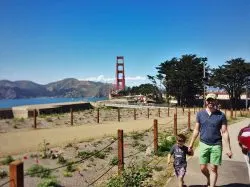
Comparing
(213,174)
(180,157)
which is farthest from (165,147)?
(213,174)

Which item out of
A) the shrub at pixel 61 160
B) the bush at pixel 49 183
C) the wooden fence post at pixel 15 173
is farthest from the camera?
the shrub at pixel 61 160

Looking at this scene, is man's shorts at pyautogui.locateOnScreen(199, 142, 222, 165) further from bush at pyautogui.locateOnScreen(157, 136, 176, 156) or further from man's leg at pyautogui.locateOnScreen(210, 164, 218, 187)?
bush at pyautogui.locateOnScreen(157, 136, 176, 156)

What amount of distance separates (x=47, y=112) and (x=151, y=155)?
28.1 metres

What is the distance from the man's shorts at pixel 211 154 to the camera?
6.89m

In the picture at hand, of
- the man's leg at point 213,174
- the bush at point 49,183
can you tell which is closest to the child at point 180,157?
the man's leg at point 213,174

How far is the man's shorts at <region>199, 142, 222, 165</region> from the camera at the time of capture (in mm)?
6891

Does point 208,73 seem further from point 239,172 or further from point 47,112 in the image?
point 239,172

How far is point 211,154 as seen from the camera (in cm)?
695

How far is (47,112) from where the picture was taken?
3906cm

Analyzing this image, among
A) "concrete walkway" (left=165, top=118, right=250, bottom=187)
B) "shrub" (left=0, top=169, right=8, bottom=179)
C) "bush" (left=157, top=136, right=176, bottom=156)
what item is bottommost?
"shrub" (left=0, top=169, right=8, bottom=179)

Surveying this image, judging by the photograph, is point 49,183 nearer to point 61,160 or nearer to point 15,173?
point 61,160

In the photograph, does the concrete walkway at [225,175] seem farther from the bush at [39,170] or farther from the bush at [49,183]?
the bush at [39,170]

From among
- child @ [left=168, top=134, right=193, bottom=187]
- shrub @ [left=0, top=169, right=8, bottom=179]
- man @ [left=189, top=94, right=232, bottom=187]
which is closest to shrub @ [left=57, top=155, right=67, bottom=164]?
shrub @ [left=0, top=169, right=8, bottom=179]

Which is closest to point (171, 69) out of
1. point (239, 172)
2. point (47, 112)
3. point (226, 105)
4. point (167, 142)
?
point (226, 105)
